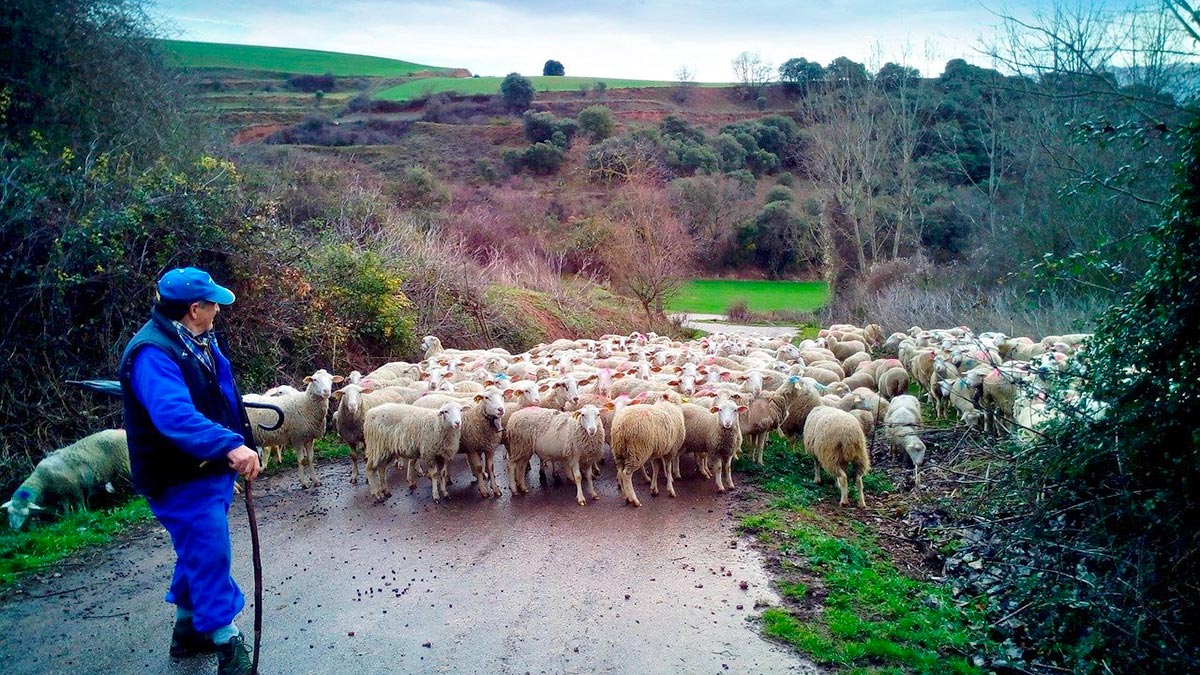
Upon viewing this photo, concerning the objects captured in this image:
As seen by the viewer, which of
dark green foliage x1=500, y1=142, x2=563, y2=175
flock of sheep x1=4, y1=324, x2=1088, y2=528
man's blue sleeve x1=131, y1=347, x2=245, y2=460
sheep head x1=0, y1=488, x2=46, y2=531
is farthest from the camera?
dark green foliage x1=500, y1=142, x2=563, y2=175

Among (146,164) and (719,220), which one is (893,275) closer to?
(719,220)

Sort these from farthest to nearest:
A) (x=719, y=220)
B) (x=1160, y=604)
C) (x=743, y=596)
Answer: (x=719, y=220)
(x=743, y=596)
(x=1160, y=604)

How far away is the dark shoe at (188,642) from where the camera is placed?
5191mm

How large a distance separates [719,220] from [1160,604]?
43.8m

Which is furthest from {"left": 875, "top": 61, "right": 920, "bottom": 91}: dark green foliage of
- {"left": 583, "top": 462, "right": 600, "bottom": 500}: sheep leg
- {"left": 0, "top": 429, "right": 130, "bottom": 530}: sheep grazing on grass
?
{"left": 0, "top": 429, "right": 130, "bottom": 530}: sheep grazing on grass

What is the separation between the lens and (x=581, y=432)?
29.3ft

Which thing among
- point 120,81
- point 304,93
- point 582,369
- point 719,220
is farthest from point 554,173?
point 582,369

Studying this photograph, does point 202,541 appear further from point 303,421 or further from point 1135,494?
point 1135,494

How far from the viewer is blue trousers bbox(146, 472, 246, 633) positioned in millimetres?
4738

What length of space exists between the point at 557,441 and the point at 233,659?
180 inches

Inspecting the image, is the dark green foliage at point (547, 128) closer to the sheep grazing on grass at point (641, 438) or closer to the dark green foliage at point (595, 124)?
the dark green foliage at point (595, 124)

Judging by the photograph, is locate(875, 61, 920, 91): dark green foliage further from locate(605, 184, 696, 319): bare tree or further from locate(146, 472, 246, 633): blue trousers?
locate(146, 472, 246, 633): blue trousers

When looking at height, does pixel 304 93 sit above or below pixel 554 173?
above

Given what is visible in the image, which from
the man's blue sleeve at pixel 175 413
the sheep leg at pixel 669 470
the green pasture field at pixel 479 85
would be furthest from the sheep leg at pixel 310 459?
the green pasture field at pixel 479 85
